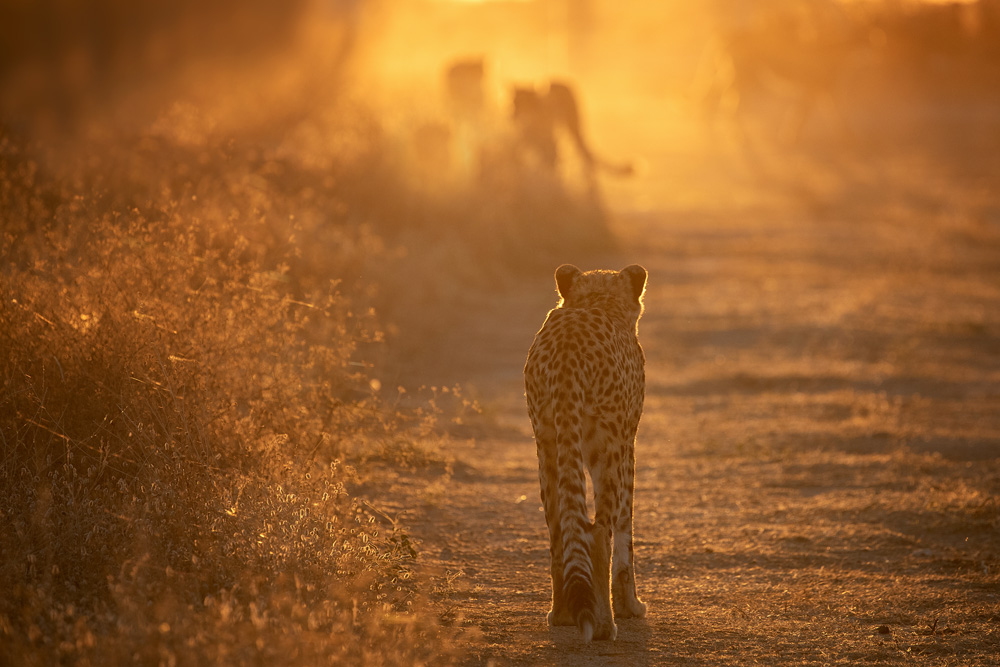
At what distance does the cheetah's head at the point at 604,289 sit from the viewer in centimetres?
620

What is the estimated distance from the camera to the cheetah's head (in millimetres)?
6195

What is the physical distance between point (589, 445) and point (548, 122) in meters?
17.7

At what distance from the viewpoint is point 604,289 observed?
6227 mm

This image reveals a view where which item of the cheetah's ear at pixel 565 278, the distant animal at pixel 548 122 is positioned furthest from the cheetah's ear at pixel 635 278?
the distant animal at pixel 548 122

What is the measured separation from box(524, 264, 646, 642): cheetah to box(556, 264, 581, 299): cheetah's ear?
464 millimetres

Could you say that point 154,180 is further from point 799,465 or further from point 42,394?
point 799,465

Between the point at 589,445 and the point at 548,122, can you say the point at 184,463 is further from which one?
the point at 548,122

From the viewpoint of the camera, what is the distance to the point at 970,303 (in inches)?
615

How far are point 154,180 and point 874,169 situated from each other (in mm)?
27240

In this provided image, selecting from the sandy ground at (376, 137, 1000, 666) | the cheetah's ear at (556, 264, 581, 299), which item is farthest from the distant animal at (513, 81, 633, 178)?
the cheetah's ear at (556, 264, 581, 299)

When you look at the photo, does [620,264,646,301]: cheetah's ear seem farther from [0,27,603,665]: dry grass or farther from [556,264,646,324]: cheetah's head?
[0,27,603,665]: dry grass

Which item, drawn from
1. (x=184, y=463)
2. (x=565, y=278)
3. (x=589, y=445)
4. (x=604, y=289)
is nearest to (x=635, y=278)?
(x=604, y=289)

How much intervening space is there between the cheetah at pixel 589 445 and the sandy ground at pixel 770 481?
26cm

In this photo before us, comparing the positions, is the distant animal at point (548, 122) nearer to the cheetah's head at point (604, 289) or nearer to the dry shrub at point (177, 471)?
the dry shrub at point (177, 471)
